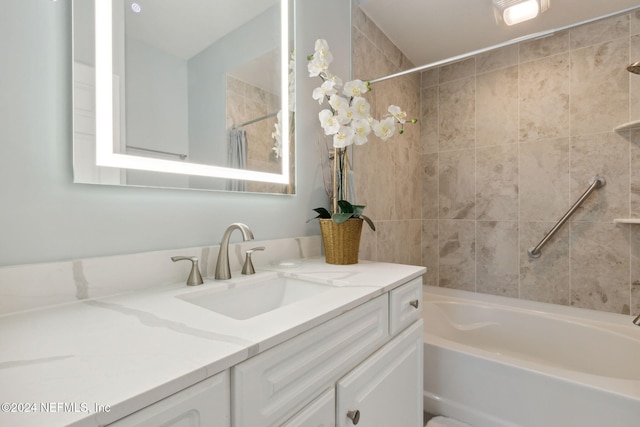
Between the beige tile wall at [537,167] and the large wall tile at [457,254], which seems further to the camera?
the large wall tile at [457,254]

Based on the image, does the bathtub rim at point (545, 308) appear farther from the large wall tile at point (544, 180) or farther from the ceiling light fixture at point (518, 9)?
the ceiling light fixture at point (518, 9)

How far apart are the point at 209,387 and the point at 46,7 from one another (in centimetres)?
85

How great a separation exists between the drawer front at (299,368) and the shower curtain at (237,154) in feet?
1.91

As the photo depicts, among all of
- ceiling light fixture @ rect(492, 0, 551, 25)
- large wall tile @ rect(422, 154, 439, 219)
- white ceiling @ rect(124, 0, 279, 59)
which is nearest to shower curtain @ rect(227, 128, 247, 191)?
white ceiling @ rect(124, 0, 279, 59)

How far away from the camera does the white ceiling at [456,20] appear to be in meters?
1.62

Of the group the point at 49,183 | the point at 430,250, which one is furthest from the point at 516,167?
the point at 49,183

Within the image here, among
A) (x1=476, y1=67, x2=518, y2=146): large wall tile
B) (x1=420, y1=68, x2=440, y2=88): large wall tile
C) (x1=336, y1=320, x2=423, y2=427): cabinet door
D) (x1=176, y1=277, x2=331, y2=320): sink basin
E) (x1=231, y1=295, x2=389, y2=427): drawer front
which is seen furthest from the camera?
(x1=420, y1=68, x2=440, y2=88): large wall tile

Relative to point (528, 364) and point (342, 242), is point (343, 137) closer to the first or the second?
point (342, 242)

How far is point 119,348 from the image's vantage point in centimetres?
44

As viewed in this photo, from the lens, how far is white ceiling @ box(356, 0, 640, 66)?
1619 mm

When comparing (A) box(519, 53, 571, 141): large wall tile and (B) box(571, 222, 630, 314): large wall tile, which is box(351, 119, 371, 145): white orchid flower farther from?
(B) box(571, 222, 630, 314): large wall tile

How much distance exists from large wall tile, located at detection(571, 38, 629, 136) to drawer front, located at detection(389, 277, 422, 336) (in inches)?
63.3

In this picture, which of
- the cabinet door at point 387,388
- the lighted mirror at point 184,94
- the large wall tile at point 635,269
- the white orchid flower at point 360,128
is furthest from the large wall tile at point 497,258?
the lighted mirror at point 184,94

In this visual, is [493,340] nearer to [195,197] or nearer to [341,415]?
[341,415]
